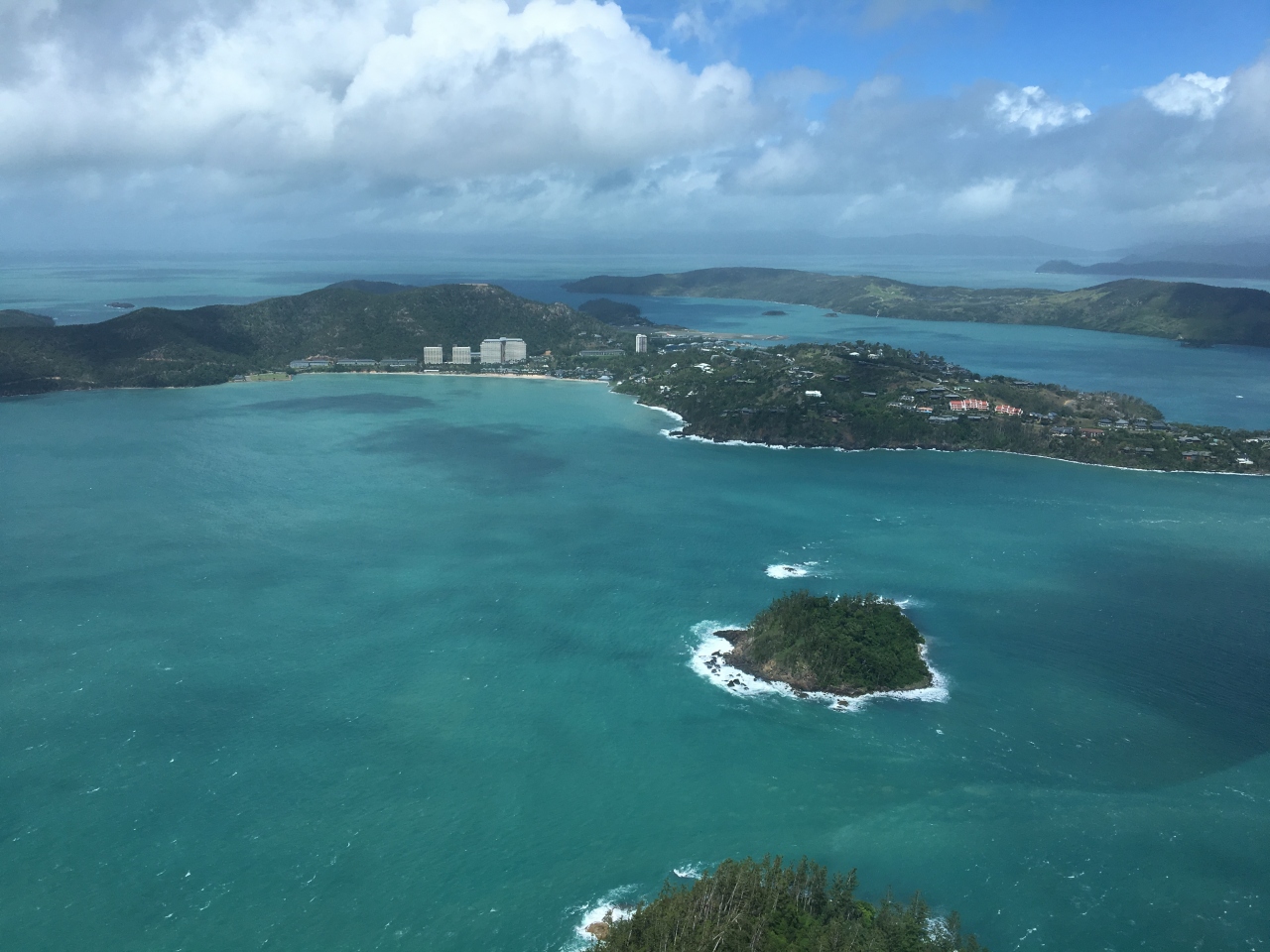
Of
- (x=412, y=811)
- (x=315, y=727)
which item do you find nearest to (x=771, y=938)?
(x=412, y=811)

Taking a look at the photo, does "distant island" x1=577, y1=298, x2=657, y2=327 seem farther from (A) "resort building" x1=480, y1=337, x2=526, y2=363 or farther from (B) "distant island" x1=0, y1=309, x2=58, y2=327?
(B) "distant island" x1=0, y1=309, x2=58, y2=327

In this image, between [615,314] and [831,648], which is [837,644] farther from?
[615,314]

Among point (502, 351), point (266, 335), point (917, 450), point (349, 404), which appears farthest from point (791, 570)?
point (266, 335)

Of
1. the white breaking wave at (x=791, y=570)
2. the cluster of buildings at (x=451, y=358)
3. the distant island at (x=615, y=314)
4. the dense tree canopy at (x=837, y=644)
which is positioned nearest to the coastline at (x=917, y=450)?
the white breaking wave at (x=791, y=570)

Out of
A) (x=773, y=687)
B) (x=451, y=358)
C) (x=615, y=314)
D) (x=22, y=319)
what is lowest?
(x=773, y=687)

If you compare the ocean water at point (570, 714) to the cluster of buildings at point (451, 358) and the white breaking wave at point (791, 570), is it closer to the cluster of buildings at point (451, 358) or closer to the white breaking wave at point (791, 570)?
the white breaking wave at point (791, 570)

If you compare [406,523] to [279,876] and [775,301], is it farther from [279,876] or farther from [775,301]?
[775,301]

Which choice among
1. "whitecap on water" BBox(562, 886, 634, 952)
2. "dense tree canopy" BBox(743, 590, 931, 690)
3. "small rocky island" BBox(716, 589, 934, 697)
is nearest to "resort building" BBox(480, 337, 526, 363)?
"small rocky island" BBox(716, 589, 934, 697)
